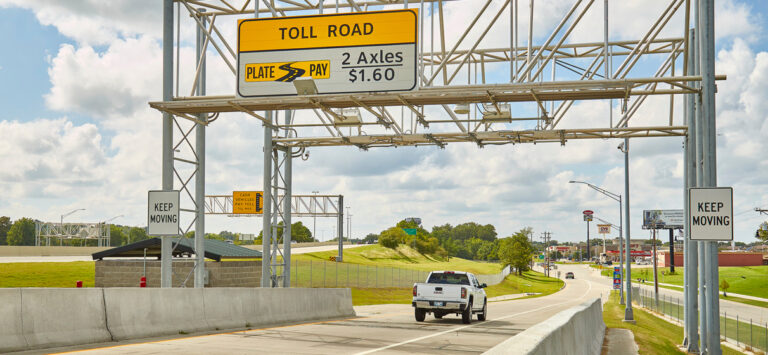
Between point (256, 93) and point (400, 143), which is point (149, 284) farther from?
point (256, 93)

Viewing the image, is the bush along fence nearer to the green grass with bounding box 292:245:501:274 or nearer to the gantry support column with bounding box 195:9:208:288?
the gantry support column with bounding box 195:9:208:288

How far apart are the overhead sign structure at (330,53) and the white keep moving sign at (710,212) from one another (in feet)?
23.3

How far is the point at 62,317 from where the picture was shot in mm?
13312

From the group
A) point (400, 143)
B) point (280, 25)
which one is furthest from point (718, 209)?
point (400, 143)

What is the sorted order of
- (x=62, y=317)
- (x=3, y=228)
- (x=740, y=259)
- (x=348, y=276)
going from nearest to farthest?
(x=62, y=317)
(x=348, y=276)
(x=3, y=228)
(x=740, y=259)

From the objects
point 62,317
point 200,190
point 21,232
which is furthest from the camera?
point 21,232

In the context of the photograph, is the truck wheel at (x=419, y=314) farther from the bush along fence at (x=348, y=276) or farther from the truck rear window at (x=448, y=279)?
the bush along fence at (x=348, y=276)

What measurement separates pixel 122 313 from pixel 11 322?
2798mm

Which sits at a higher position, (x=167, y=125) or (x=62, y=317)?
(x=167, y=125)

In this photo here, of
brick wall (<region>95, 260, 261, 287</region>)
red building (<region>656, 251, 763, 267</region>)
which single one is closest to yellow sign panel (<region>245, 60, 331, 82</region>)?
brick wall (<region>95, 260, 261, 287</region>)

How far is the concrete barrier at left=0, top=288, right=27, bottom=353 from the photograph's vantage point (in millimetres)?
12016

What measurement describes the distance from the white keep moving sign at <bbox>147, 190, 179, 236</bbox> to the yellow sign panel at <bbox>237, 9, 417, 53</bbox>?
14.1 feet

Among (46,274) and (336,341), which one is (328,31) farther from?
(46,274)

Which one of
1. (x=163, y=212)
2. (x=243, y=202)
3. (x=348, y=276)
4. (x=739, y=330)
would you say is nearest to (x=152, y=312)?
(x=163, y=212)
